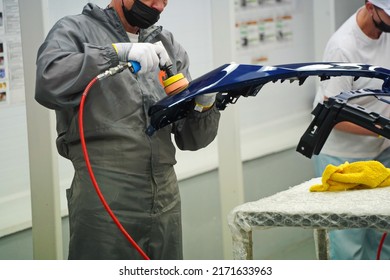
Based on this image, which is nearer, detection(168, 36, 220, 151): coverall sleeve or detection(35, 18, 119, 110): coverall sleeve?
detection(35, 18, 119, 110): coverall sleeve

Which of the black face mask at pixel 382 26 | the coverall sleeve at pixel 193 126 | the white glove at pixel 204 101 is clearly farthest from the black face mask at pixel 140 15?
the black face mask at pixel 382 26

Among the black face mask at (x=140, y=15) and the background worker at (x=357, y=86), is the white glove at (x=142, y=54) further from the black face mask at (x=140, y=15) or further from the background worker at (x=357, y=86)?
the background worker at (x=357, y=86)

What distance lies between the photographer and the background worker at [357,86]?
85.7 inches

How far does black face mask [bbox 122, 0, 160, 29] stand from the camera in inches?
64.2

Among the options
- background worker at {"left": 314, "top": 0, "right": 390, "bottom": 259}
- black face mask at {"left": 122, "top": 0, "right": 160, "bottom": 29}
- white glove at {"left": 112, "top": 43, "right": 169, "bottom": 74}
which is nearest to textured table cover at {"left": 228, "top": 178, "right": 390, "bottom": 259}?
white glove at {"left": 112, "top": 43, "right": 169, "bottom": 74}

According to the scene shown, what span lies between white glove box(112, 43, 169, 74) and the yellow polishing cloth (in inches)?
19.2

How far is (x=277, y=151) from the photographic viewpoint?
3.40 metres

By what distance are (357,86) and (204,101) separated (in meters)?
0.82

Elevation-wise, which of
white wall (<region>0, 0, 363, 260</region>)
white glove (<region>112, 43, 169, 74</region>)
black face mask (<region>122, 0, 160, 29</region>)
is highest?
black face mask (<region>122, 0, 160, 29</region>)

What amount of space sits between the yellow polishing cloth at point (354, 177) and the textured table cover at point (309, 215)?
0.07 meters

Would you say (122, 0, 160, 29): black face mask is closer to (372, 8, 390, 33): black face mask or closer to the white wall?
the white wall

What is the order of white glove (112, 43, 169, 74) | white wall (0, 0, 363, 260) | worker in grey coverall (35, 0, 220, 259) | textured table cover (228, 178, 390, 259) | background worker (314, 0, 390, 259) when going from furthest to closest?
background worker (314, 0, 390, 259)
white wall (0, 0, 363, 260)
worker in grey coverall (35, 0, 220, 259)
white glove (112, 43, 169, 74)
textured table cover (228, 178, 390, 259)

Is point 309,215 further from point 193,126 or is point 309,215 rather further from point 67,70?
point 67,70
